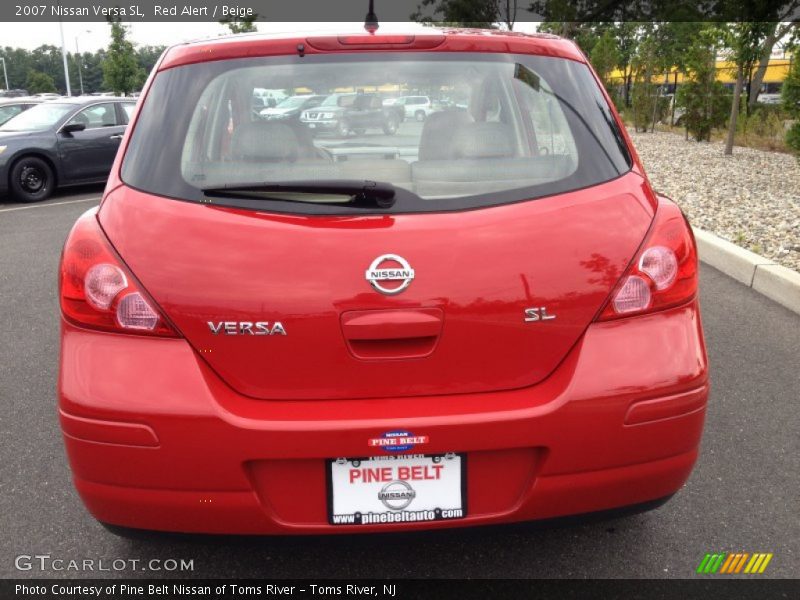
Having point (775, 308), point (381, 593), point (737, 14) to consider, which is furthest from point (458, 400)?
point (737, 14)

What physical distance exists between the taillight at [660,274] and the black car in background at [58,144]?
11.6 meters

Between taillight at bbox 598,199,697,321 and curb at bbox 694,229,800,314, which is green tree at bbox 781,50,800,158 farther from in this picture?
taillight at bbox 598,199,697,321

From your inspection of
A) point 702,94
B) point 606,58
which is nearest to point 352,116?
point 702,94

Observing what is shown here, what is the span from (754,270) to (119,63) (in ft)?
114

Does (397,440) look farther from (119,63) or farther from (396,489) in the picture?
(119,63)

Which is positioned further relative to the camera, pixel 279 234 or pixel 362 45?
pixel 362 45

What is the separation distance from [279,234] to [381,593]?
1.14 m

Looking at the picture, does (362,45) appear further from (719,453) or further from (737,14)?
(737,14)

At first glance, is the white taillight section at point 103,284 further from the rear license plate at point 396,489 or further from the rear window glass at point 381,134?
the rear license plate at point 396,489

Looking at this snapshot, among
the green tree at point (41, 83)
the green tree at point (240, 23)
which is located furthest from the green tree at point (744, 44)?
the green tree at point (41, 83)

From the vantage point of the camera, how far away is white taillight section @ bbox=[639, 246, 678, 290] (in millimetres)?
2094

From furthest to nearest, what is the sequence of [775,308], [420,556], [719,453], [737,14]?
[737,14], [775,308], [719,453], [420,556]

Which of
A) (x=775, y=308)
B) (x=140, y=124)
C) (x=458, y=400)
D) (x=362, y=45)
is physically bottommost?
(x=775, y=308)

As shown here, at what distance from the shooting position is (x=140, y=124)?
226cm
